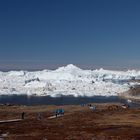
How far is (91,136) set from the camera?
3934 centimetres

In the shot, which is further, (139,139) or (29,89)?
(29,89)

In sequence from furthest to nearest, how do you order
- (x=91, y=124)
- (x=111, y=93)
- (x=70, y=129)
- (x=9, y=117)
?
(x=111, y=93), (x=9, y=117), (x=91, y=124), (x=70, y=129)

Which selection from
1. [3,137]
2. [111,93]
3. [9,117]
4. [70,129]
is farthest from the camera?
[111,93]

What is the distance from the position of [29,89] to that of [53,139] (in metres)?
161

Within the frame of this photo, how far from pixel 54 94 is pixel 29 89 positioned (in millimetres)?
27245

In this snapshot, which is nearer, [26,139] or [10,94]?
[26,139]

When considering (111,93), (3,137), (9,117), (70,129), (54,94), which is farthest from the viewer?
(111,93)

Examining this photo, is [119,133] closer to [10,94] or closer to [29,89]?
[10,94]

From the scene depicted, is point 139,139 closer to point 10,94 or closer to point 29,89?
point 10,94

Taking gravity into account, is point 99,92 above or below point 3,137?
above

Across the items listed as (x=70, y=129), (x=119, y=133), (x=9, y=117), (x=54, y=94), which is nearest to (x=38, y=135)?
(x=70, y=129)

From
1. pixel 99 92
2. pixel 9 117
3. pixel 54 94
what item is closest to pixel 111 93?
pixel 99 92

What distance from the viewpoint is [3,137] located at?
132ft

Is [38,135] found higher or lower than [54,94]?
lower
